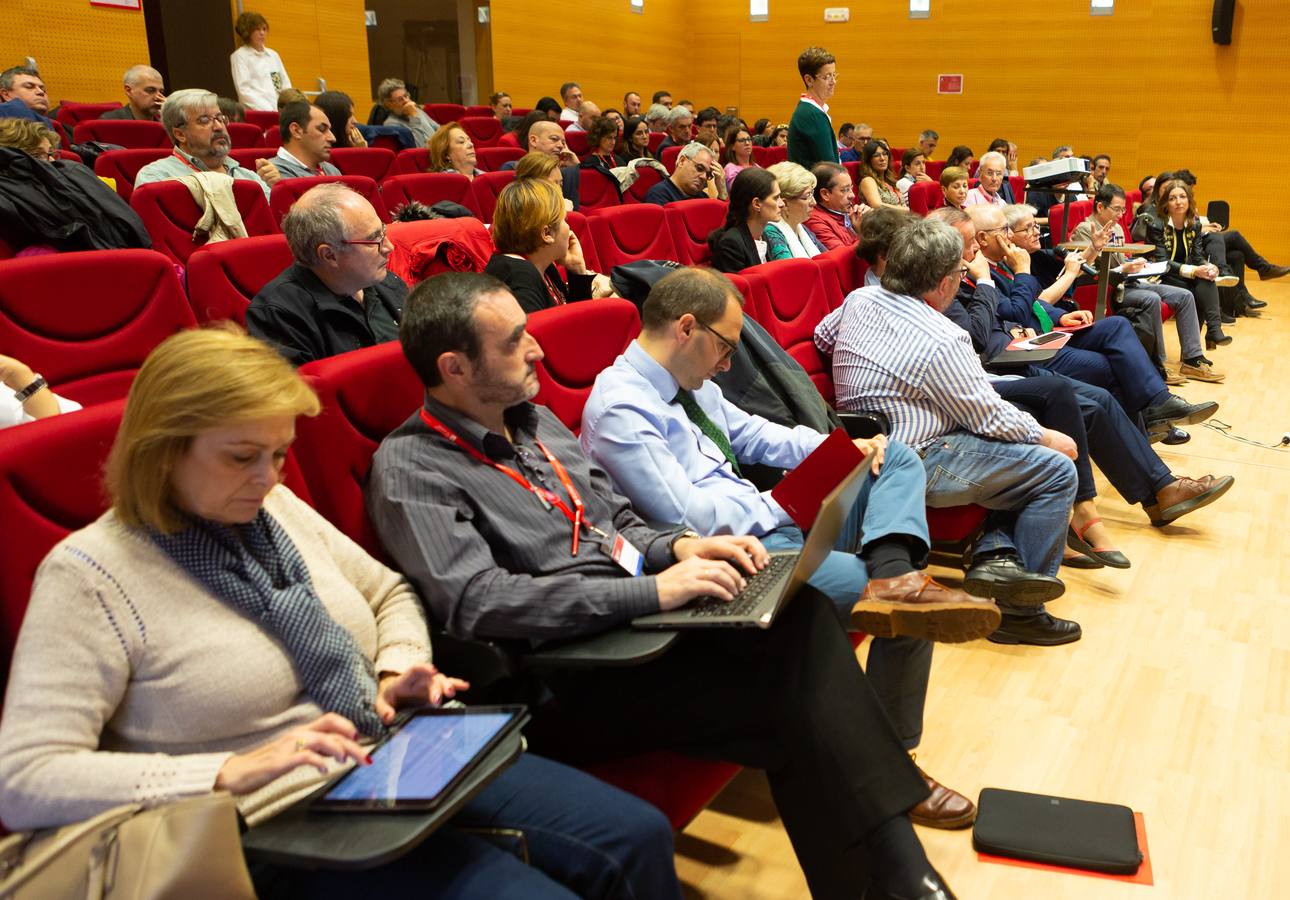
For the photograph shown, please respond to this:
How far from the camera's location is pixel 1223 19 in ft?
30.2

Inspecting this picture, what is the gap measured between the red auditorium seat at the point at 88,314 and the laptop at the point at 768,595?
128 centimetres

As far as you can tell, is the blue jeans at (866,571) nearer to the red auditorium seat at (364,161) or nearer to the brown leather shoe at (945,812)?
the brown leather shoe at (945,812)

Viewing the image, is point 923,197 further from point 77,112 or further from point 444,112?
point 77,112

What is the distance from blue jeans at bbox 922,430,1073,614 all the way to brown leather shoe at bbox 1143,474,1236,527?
78cm

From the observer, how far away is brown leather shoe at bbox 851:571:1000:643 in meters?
1.58

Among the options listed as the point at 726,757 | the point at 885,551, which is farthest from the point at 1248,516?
the point at 726,757

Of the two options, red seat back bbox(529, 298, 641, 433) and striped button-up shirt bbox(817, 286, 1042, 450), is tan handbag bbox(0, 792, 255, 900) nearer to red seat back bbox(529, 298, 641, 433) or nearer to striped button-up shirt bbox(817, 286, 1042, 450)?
red seat back bbox(529, 298, 641, 433)

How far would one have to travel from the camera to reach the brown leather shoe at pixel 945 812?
1.76 m

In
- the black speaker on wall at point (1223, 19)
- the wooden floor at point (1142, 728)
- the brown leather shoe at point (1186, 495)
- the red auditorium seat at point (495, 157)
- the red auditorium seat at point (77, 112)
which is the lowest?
the wooden floor at point (1142, 728)

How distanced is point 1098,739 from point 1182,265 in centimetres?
460

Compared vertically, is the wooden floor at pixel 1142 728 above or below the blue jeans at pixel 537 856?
below

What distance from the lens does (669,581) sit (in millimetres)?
1380

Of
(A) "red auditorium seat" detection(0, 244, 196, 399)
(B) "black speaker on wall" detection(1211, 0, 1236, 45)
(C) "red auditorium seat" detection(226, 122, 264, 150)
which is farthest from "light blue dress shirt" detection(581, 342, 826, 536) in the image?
(B) "black speaker on wall" detection(1211, 0, 1236, 45)

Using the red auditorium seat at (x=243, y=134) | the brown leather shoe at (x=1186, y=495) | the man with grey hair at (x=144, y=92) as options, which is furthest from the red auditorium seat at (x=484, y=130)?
the brown leather shoe at (x=1186, y=495)
